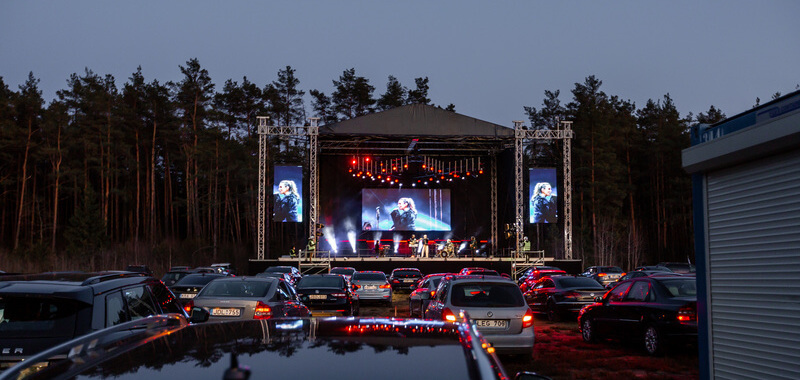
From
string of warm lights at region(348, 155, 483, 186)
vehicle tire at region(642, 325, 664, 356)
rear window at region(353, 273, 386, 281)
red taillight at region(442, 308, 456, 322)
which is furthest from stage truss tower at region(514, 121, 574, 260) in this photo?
red taillight at region(442, 308, 456, 322)

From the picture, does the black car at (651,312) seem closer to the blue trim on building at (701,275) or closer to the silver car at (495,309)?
the silver car at (495,309)

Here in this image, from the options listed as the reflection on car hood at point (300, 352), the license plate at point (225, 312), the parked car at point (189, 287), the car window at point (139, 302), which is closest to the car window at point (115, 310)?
the car window at point (139, 302)

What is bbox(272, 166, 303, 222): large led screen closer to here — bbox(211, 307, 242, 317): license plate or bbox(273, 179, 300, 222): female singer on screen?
bbox(273, 179, 300, 222): female singer on screen

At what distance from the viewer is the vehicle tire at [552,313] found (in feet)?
59.0

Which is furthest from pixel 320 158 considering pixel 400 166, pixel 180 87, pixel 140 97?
pixel 140 97

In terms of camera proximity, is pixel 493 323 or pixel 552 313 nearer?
pixel 493 323

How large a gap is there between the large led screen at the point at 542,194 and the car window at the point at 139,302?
3136 centimetres

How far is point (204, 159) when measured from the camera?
57.6m

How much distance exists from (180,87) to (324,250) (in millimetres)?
23964

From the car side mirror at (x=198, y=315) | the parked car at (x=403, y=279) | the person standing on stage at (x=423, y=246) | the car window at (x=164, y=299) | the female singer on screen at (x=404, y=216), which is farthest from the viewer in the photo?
the female singer on screen at (x=404, y=216)

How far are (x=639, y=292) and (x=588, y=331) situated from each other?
78.6 inches

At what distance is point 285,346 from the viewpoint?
2664 millimetres

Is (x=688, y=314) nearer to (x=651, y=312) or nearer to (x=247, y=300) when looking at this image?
(x=651, y=312)

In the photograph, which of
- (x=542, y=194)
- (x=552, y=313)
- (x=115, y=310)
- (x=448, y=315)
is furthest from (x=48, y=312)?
(x=542, y=194)
